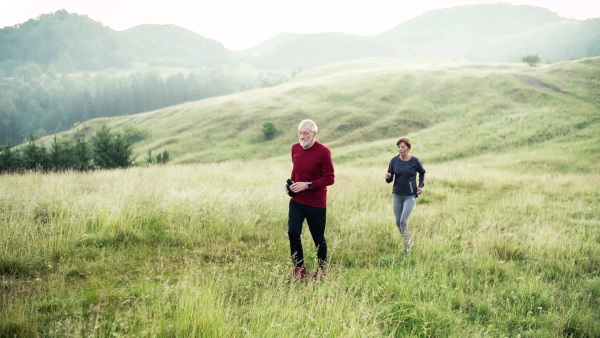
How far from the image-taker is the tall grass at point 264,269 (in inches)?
144

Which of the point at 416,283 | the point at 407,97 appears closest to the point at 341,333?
the point at 416,283

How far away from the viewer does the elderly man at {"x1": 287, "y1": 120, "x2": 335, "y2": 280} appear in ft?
17.1

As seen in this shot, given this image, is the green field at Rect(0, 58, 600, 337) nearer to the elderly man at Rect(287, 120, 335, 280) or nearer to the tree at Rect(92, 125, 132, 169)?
the elderly man at Rect(287, 120, 335, 280)

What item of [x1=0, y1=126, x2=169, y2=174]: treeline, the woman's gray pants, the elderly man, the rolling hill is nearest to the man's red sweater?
the elderly man

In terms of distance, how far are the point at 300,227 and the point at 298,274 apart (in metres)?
0.73

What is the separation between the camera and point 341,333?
332 cm

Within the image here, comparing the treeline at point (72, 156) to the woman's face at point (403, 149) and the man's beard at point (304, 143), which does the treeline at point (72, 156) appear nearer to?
the woman's face at point (403, 149)

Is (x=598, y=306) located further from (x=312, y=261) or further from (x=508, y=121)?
(x=508, y=121)

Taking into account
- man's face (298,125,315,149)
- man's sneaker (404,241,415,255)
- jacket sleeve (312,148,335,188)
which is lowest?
man's sneaker (404,241,415,255)

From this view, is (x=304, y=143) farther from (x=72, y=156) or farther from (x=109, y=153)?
(x=72, y=156)

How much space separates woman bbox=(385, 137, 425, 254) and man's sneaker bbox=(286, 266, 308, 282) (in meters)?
2.79

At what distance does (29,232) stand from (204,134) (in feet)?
164

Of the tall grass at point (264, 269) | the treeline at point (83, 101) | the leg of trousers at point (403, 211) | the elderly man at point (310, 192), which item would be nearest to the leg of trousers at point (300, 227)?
the elderly man at point (310, 192)

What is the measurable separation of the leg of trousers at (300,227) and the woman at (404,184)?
2.40 m
